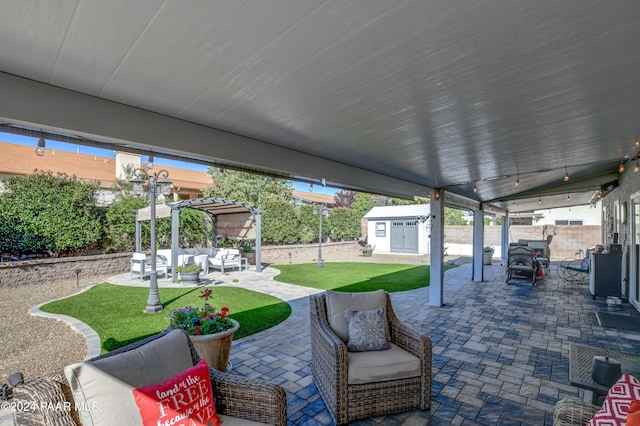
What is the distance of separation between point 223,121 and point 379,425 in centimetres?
300

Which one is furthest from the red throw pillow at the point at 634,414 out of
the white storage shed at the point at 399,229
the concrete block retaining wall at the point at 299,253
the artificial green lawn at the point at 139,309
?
the white storage shed at the point at 399,229

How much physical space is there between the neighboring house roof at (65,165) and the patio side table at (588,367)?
1412cm

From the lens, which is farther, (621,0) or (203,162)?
(203,162)

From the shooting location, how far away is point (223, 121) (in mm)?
2893

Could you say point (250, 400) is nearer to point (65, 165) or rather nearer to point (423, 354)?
point (423, 354)

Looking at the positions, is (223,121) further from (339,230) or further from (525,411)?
(339,230)

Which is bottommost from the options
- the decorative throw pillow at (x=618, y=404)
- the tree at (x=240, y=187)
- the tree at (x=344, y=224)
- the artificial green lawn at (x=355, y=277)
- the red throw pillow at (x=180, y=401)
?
the artificial green lawn at (x=355, y=277)

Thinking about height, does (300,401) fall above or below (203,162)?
below

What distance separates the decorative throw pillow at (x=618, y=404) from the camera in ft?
5.16

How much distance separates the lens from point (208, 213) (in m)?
13.2

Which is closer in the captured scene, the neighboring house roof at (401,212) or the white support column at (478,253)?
the white support column at (478,253)

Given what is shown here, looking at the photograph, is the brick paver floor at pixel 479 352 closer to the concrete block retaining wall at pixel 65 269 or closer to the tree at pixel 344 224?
the concrete block retaining wall at pixel 65 269

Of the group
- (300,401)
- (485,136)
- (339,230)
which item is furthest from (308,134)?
(339,230)

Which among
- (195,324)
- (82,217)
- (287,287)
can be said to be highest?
(82,217)
